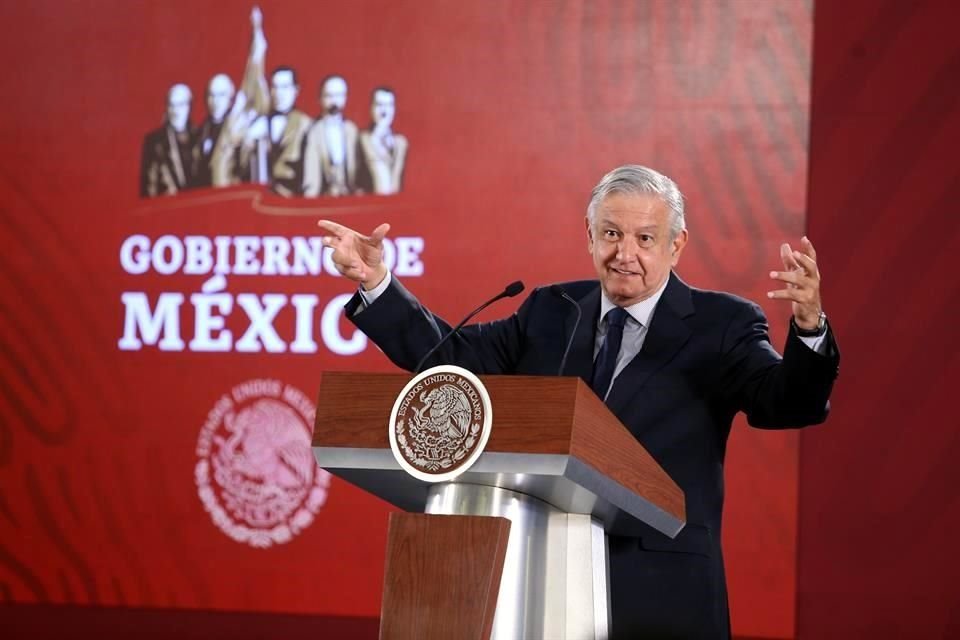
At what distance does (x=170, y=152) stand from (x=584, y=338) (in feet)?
8.39

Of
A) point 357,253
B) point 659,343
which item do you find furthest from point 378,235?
point 659,343

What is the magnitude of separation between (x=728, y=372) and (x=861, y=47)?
7.34 ft

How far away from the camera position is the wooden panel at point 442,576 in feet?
4.90

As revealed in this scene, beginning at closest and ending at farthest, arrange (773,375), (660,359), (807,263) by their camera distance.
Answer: (807,263) < (773,375) < (660,359)

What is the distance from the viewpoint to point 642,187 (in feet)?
6.91

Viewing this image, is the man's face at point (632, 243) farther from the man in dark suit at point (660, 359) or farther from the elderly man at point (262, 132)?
the elderly man at point (262, 132)

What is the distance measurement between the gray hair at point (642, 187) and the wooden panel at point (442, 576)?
80 centimetres

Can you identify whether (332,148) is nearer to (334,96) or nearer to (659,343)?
(334,96)

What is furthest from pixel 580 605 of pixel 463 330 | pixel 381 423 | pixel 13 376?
pixel 13 376

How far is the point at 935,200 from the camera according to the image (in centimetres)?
392

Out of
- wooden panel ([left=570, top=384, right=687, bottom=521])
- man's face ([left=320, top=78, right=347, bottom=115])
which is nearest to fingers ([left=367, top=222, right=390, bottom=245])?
wooden panel ([left=570, top=384, right=687, bottom=521])

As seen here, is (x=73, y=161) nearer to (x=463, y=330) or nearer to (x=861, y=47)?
(x=463, y=330)

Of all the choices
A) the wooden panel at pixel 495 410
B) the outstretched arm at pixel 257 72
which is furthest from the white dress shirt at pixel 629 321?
the outstretched arm at pixel 257 72

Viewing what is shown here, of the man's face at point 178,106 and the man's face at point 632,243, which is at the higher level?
the man's face at point 178,106
